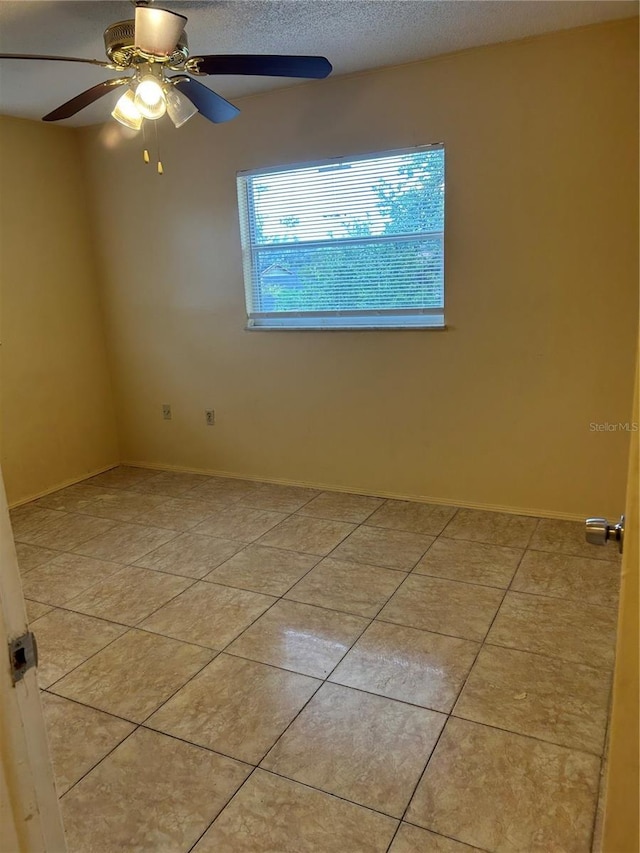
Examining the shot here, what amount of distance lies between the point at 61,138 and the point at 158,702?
3755 mm

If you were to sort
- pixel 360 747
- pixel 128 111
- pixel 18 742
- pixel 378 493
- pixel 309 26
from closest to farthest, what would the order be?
pixel 18 742 → pixel 360 747 → pixel 128 111 → pixel 309 26 → pixel 378 493

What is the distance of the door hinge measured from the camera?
2.53 ft

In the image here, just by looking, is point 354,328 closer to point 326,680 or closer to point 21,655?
point 326,680

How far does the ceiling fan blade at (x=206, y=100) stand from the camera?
90.1 inches

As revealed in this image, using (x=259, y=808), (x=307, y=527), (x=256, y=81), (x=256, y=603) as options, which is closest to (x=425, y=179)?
(x=256, y=81)

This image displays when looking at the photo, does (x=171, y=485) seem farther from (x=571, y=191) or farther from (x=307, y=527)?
(x=571, y=191)

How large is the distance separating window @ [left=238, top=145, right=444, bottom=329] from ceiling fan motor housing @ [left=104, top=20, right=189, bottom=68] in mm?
1392

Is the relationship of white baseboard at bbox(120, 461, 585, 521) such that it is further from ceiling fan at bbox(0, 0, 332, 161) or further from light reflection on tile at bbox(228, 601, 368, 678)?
ceiling fan at bbox(0, 0, 332, 161)

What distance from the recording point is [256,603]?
258 centimetres

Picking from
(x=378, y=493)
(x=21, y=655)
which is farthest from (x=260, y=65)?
(x=378, y=493)

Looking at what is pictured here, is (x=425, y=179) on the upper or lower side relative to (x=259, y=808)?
upper

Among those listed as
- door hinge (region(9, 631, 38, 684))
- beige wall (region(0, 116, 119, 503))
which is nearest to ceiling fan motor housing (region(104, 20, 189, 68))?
beige wall (region(0, 116, 119, 503))

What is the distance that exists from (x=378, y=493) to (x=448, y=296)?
51.1 inches

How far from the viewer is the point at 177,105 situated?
2.39 metres
